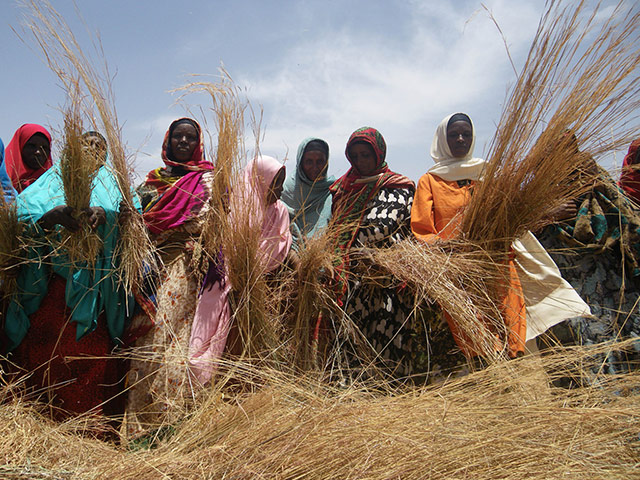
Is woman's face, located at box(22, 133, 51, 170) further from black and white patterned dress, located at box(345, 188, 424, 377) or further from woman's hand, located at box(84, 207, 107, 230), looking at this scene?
black and white patterned dress, located at box(345, 188, 424, 377)

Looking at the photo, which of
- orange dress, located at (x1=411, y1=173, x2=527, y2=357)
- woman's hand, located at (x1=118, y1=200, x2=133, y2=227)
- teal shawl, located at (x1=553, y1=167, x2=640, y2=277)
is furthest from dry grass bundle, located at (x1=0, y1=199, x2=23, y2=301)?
teal shawl, located at (x1=553, y1=167, x2=640, y2=277)

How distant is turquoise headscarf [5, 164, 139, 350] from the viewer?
2246 mm

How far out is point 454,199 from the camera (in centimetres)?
280

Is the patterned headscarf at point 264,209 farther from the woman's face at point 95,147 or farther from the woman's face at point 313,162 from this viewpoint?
the woman's face at point 313,162

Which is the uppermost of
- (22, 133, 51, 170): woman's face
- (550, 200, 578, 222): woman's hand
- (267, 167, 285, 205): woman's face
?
(22, 133, 51, 170): woman's face

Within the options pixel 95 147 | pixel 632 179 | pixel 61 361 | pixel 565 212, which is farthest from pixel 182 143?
pixel 632 179

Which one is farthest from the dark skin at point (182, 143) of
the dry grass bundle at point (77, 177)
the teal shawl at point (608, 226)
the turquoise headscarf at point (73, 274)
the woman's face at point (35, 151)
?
the teal shawl at point (608, 226)

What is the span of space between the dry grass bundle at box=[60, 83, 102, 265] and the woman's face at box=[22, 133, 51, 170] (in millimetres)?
854

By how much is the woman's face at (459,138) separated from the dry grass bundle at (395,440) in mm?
1697

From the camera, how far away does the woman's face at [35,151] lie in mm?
2814

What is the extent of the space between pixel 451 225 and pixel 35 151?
2.89m

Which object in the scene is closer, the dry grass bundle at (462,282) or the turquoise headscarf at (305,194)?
the dry grass bundle at (462,282)

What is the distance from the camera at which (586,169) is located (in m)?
2.19

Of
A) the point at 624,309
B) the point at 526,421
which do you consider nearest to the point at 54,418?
the point at 526,421
